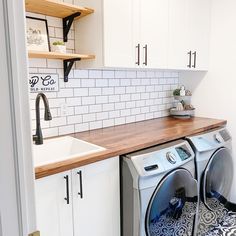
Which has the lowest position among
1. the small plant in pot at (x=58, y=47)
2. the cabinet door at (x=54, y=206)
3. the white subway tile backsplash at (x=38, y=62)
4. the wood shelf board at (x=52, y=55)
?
the cabinet door at (x=54, y=206)

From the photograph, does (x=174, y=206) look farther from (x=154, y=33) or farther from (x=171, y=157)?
(x=154, y=33)

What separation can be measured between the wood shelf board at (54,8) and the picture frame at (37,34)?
2.6 inches

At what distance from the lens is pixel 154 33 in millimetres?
1951

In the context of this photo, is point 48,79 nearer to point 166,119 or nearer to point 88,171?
point 88,171

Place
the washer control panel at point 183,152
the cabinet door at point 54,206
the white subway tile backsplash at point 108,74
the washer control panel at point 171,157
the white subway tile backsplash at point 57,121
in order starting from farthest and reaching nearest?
the white subway tile backsplash at point 108,74 → the white subway tile backsplash at point 57,121 → the washer control panel at point 183,152 → the washer control panel at point 171,157 → the cabinet door at point 54,206

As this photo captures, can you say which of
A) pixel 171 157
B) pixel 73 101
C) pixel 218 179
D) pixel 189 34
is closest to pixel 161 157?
pixel 171 157

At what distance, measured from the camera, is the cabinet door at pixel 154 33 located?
187 cm

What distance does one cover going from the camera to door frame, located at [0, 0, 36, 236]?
0.52 m

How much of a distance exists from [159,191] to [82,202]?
0.49 metres

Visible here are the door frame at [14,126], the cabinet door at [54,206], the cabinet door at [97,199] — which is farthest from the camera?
the cabinet door at [97,199]

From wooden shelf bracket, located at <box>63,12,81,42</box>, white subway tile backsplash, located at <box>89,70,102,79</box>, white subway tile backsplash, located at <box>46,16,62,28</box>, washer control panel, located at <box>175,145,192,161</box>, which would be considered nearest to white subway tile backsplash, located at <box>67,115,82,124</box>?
white subway tile backsplash, located at <box>89,70,102,79</box>

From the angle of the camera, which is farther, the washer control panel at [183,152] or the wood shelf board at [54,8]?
the washer control panel at [183,152]

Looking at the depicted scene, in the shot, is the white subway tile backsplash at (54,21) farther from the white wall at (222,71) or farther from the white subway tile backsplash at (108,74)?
the white wall at (222,71)

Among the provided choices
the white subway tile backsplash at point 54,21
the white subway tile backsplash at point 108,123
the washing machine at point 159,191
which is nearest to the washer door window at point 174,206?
the washing machine at point 159,191
